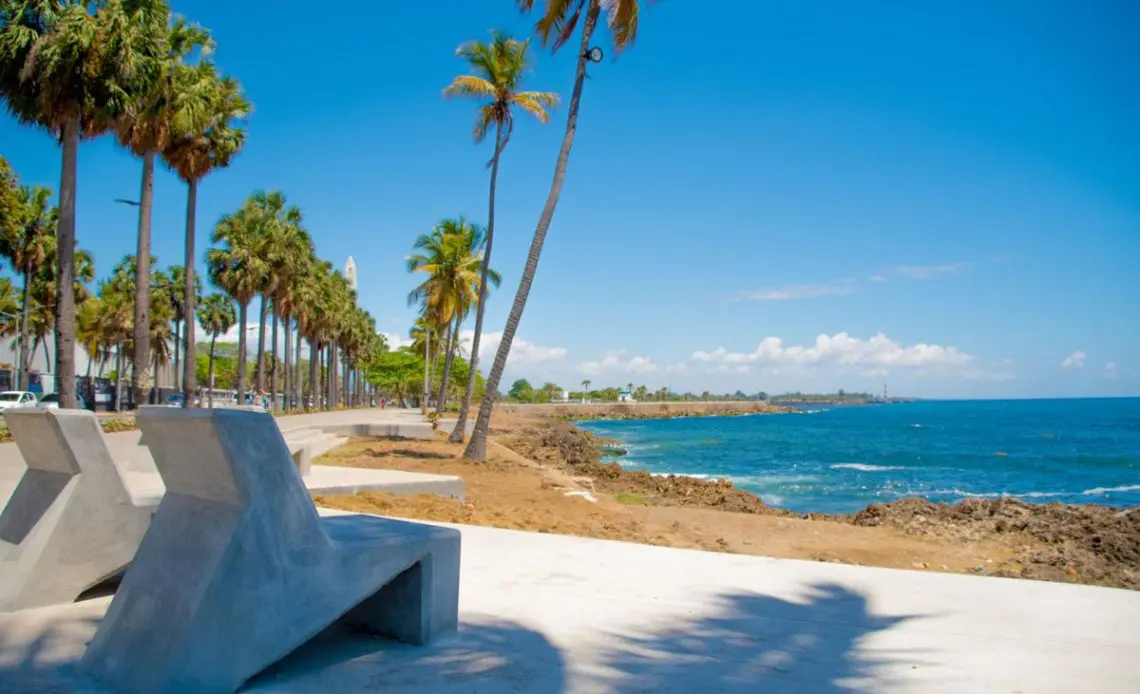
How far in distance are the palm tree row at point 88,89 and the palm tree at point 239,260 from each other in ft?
55.3

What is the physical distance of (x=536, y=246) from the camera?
1811 centimetres

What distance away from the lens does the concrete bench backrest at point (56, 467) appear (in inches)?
186

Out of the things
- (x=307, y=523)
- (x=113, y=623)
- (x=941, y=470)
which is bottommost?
(x=941, y=470)

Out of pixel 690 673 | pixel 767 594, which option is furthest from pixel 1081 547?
pixel 690 673

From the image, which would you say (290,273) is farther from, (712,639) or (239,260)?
(712,639)

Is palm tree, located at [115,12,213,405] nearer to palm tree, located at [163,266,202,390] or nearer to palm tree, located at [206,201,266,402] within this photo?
palm tree, located at [206,201,266,402]

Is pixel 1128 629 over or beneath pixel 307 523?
beneath

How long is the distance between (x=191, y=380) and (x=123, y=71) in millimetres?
12169

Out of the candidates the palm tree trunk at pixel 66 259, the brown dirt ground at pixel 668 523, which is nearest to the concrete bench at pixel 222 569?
the brown dirt ground at pixel 668 523

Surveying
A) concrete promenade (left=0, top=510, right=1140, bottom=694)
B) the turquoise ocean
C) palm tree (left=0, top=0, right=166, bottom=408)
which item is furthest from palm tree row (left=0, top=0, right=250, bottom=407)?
the turquoise ocean

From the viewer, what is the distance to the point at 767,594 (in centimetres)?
577

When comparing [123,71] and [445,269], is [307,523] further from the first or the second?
[445,269]

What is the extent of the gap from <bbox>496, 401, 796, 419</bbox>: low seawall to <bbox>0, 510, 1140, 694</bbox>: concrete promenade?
101 metres

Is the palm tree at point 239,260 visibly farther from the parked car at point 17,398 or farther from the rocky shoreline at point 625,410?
the rocky shoreline at point 625,410
